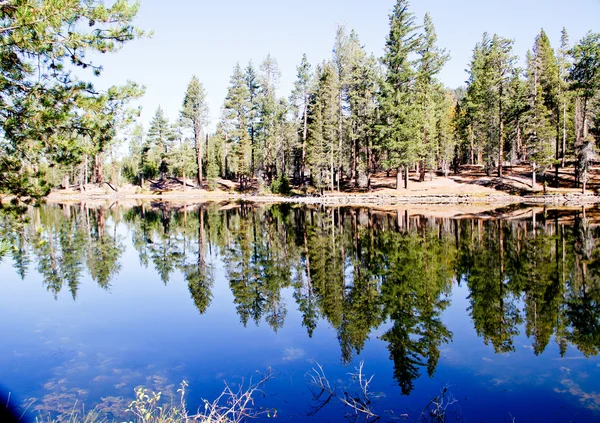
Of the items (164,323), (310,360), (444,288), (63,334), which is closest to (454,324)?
(444,288)

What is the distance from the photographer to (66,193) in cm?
7906

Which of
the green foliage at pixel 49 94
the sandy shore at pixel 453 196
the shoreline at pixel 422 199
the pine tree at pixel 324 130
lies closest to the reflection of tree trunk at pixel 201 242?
the green foliage at pixel 49 94

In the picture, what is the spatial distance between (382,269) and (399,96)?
3432 centimetres

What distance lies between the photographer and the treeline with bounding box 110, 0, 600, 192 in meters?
48.2

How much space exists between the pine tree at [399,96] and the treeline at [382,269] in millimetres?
→ 15800

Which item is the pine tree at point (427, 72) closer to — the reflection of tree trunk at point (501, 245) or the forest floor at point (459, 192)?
the forest floor at point (459, 192)

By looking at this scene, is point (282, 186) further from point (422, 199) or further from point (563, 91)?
point (563, 91)

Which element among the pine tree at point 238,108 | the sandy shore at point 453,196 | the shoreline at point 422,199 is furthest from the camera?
the pine tree at point 238,108

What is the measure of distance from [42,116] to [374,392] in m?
8.95

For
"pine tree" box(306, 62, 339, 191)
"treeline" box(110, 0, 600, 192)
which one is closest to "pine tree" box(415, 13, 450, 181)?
"treeline" box(110, 0, 600, 192)

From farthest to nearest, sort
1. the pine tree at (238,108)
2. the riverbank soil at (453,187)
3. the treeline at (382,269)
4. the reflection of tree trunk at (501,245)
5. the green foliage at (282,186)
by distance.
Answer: the pine tree at (238,108), the green foliage at (282,186), the riverbank soil at (453,187), the reflection of tree trunk at (501,245), the treeline at (382,269)

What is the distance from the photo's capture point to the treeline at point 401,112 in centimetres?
4819

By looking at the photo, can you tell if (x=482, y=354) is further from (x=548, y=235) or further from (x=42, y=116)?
(x=548, y=235)

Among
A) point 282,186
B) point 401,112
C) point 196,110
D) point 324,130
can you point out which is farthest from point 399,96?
point 196,110
